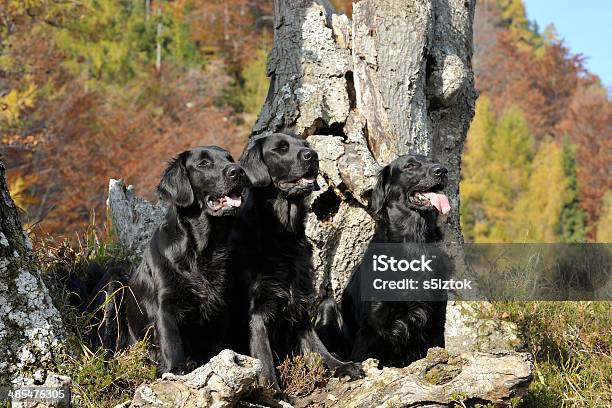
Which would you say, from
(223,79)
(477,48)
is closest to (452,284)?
(223,79)

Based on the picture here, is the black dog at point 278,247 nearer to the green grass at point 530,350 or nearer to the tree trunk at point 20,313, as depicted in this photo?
the green grass at point 530,350

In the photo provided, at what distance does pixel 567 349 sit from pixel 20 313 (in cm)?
428

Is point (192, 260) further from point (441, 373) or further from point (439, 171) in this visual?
point (439, 171)

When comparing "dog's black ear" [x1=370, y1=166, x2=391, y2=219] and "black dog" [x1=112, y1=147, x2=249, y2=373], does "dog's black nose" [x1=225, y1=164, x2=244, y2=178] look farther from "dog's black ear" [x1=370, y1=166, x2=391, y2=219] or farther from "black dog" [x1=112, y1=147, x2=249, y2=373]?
"dog's black ear" [x1=370, y1=166, x2=391, y2=219]

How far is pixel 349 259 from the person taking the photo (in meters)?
7.48

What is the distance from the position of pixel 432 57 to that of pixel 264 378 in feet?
13.6

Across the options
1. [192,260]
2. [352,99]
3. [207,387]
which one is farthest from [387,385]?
[352,99]

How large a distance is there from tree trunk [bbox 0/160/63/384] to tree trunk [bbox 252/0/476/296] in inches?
105

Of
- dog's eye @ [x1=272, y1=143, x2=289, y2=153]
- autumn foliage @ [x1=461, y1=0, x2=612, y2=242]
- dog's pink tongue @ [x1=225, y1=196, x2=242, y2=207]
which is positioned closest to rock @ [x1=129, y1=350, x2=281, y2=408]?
dog's pink tongue @ [x1=225, y1=196, x2=242, y2=207]

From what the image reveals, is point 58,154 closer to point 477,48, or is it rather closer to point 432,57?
point 432,57

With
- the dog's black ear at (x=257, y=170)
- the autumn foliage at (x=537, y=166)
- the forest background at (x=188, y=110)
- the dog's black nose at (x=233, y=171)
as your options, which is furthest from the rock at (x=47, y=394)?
the autumn foliage at (x=537, y=166)

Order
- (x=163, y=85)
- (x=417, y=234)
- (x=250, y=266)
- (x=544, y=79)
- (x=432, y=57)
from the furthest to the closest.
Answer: (x=544, y=79) < (x=163, y=85) < (x=432, y=57) < (x=417, y=234) < (x=250, y=266)

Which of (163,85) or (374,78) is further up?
(163,85)

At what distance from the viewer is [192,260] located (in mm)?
5477
